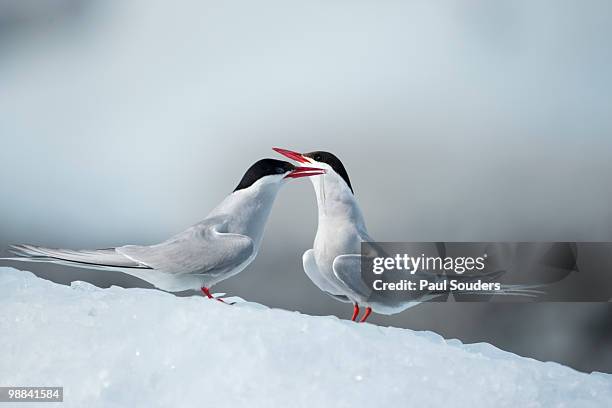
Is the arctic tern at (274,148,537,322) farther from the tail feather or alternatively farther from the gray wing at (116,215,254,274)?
the tail feather

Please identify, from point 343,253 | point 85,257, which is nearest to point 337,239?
point 343,253

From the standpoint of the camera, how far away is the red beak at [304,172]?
1.93 meters

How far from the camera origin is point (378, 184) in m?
2.08

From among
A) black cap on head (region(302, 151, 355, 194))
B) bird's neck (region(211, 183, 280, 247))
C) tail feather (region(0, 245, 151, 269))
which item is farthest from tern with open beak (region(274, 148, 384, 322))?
tail feather (region(0, 245, 151, 269))

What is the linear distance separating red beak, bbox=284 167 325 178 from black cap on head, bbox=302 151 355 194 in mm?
34

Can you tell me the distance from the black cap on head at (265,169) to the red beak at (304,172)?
1 centimetres

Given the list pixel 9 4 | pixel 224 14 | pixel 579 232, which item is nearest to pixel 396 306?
pixel 579 232

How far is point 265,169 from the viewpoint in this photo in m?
1.94

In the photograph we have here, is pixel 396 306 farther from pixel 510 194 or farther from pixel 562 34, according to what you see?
pixel 562 34

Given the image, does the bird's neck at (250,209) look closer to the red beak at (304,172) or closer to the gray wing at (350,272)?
the red beak at (304,172)

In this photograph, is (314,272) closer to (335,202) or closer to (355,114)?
(335,202)

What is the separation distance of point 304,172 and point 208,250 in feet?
1.13

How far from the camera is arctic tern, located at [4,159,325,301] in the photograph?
181cm

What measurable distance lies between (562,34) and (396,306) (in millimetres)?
1032
